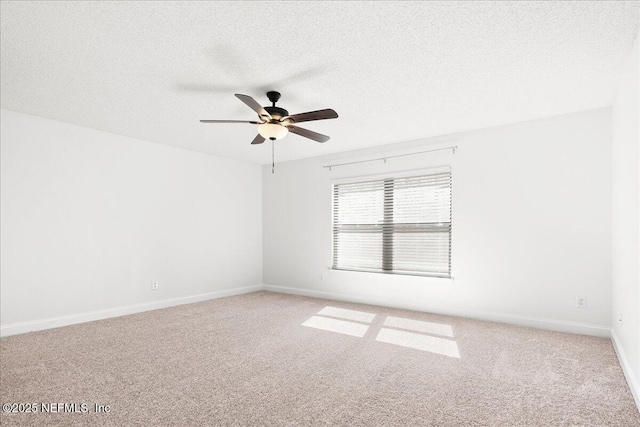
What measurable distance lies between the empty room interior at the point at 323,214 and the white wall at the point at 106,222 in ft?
0.08

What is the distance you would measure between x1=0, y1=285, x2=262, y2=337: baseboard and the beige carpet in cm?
18

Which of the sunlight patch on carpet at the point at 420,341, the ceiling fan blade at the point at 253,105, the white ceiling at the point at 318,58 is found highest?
the white ceiling at the point at 318,58

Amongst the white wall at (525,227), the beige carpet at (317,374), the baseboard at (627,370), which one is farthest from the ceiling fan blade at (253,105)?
the baseboard at (627,370)

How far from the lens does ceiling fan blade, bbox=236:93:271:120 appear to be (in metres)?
2.57

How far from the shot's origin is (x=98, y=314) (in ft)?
13.9

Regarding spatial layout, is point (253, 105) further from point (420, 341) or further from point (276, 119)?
point (420, 341)

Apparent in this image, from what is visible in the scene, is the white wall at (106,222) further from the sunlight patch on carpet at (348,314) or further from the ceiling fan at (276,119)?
the ceiling fan at (276,119)

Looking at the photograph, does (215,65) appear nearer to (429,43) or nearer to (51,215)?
(429,43)

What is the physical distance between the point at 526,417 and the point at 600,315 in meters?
2.25

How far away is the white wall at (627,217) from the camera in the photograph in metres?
2.28

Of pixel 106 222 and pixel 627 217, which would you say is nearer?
pixel 627 217

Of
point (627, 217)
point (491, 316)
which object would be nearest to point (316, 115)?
point (627, 217)

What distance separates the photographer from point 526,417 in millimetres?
1998

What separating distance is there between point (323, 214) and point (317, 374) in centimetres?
330
